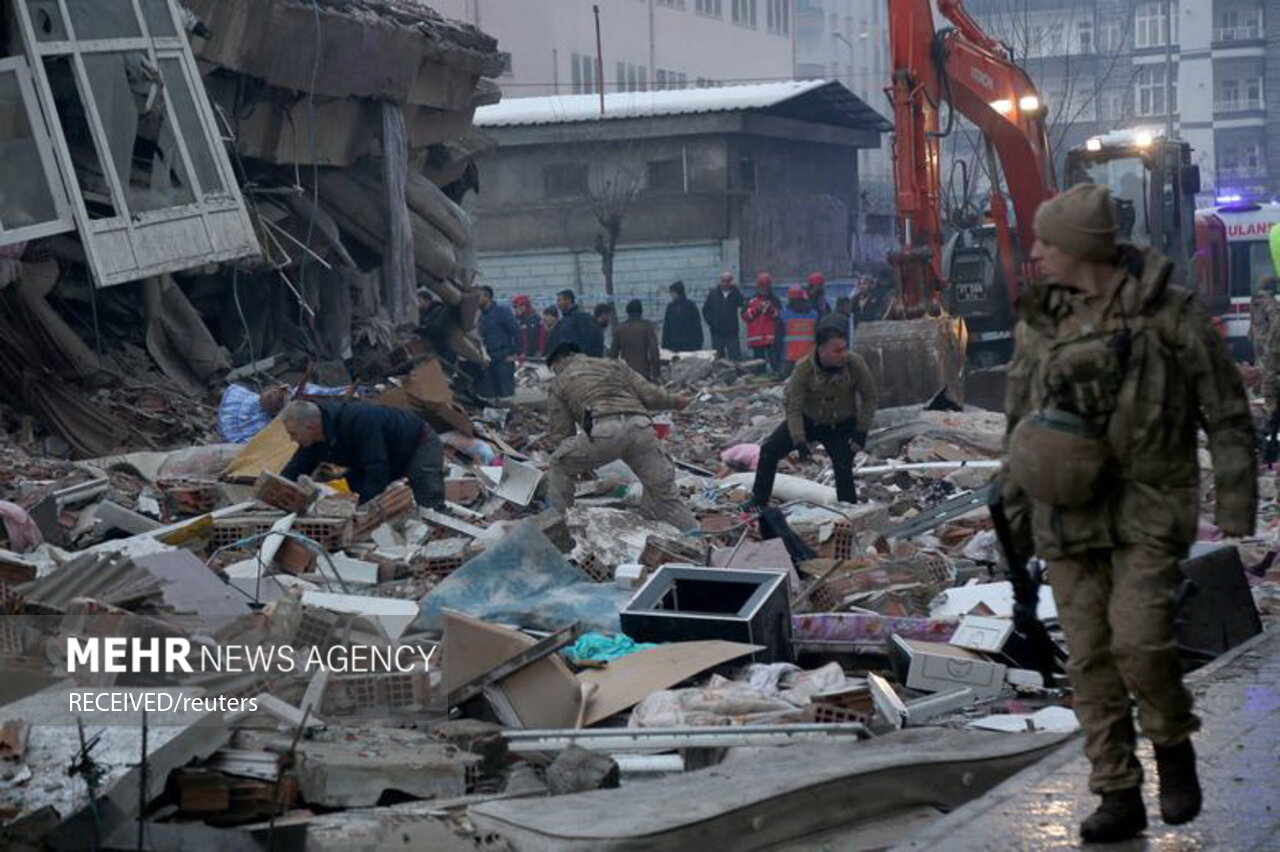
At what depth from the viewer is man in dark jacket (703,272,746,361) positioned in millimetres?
28312

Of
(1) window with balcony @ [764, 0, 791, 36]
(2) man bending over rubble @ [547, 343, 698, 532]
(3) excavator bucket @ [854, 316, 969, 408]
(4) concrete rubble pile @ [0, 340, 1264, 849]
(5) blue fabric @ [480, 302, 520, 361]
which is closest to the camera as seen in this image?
(4) concrete rubble pile @ [0, 340, 1264, 849]

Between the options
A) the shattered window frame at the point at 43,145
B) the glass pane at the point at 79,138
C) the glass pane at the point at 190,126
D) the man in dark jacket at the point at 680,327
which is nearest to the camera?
the shattered window frame at the point at 43,145

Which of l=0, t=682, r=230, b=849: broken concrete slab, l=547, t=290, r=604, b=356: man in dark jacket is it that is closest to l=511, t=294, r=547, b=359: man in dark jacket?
l=547, t=290, r=604, b=356: man in dark jacket

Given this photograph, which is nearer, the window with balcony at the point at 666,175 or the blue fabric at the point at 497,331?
the blue fabric at the point at 497,331

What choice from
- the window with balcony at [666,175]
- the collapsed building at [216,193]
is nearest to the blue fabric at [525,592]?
the collapsed building at [216,193]

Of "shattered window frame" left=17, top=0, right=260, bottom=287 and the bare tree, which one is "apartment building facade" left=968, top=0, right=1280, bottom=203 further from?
"shattered window frame" left=17, top=0, right=260, bottom=287

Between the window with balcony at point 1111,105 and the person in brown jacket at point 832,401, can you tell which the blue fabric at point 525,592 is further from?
the window with balcony at point 1111,105

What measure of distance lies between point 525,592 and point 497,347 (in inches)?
512

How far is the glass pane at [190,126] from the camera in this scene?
15.5m

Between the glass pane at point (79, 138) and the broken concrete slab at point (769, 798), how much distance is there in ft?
33.3

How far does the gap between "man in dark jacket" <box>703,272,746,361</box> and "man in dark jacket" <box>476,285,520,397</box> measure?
22.1 feet

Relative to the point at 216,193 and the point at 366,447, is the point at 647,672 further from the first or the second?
the point at 216,193

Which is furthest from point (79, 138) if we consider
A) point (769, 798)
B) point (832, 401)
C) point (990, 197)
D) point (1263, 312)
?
point (1263, 312)

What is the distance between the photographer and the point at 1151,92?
69.9 m
